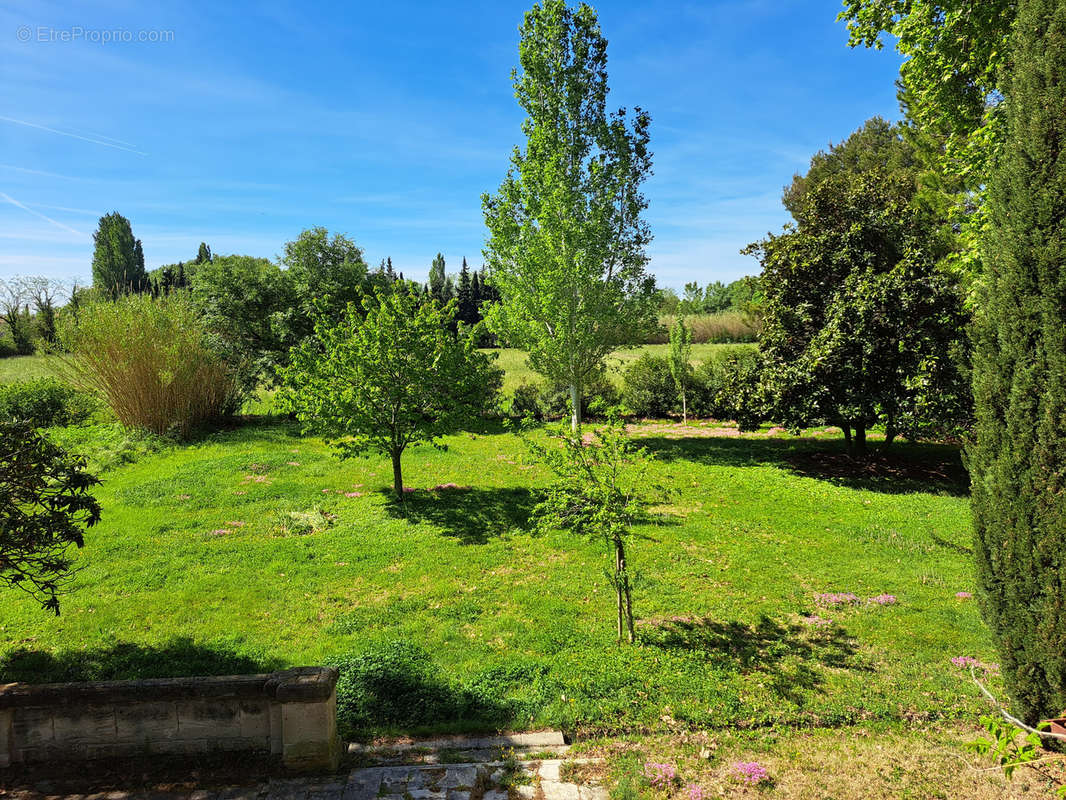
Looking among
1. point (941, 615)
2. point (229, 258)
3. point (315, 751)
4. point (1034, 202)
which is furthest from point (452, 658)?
point (229, 258)

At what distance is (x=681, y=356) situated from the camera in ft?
85.3

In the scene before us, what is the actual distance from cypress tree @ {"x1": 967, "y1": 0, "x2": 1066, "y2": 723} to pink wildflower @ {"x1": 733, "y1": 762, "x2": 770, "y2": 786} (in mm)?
3051

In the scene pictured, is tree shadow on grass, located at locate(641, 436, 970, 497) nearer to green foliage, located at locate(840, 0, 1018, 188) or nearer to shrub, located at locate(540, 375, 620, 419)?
shrub, located at locate(540, 375, 620, 419)

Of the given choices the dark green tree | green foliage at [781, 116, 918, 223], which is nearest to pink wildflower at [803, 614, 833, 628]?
green foliage at [781, 116, 918, 223]

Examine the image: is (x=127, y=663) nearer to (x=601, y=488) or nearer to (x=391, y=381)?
(x=601, y=488)

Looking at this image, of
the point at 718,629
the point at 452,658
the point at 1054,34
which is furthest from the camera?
the point at 718,629

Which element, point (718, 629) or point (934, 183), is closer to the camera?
point (718, 629)

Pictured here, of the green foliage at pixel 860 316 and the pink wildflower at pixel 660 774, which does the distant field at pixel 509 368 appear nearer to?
the green foliage at pixel 860 316

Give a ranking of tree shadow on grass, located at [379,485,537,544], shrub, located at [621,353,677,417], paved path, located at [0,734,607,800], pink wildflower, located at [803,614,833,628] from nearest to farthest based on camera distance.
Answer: paved path, located at [0,734,607,800] < pink wildflower, located at [803,614,833,628] < tree shadow on grass, located at [379,485,537,544] < shrub, located at [621,353,677,417]

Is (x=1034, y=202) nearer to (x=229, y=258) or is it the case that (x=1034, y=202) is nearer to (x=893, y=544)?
(x=893, y=544)

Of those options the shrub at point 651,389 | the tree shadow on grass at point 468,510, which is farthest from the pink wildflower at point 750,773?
the shrub at point 651,389

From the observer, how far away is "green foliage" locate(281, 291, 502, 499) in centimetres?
1334

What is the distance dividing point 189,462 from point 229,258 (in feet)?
57.8

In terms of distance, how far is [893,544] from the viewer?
426 inches
